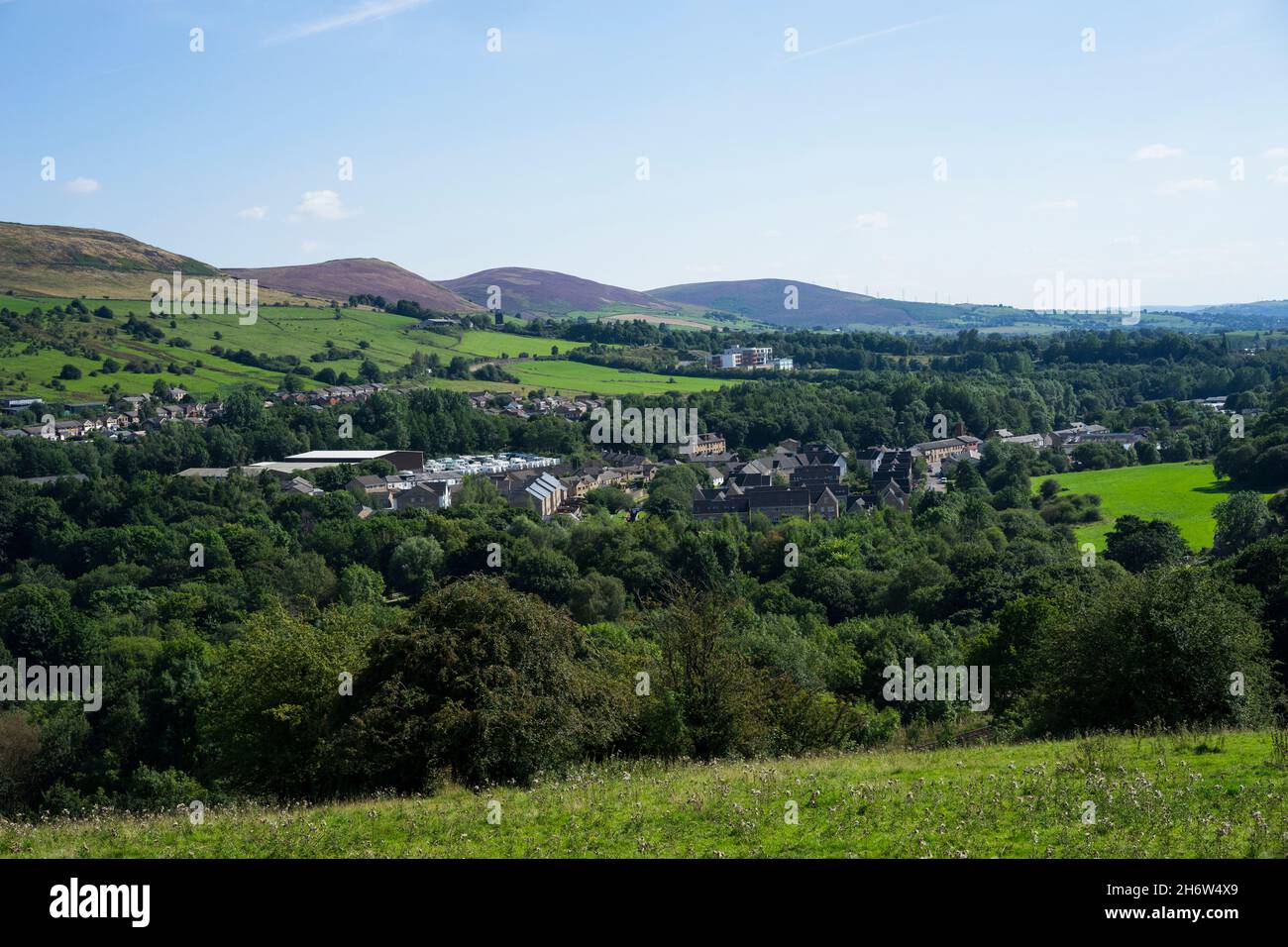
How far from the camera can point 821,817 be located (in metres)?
9.83

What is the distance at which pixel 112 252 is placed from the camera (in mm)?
150375

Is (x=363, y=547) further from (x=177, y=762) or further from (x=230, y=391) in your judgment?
(x=230, y=391)

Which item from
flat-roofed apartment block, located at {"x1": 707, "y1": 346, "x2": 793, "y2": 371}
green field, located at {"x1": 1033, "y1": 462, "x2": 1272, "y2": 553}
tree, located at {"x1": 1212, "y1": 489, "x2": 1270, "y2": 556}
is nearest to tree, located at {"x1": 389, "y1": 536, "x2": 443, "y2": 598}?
green field, located at {"x1": 1033, "y1": 462, "x2": 1272, "y2": 553}

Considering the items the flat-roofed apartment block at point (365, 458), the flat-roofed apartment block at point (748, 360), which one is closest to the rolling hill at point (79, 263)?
the flat-roofed apartment block at point (365, 458)

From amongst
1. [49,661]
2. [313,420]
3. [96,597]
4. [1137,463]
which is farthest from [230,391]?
[1137,463]

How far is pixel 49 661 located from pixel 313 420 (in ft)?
179

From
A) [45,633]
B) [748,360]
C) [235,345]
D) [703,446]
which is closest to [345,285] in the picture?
[235,345]

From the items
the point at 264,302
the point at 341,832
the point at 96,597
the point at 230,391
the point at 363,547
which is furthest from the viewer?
the point at 264,302

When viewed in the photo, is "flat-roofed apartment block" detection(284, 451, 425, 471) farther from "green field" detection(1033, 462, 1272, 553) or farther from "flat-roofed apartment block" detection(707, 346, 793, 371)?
"flat-roofed apartment block" detection(707, 346, 793, 371)

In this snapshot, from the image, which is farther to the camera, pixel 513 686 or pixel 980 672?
pixel 980 672

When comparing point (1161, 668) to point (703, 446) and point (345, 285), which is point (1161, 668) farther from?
point (345, 285)

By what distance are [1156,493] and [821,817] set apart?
2333 inches

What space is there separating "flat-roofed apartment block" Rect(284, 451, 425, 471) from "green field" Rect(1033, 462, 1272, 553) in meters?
46.9

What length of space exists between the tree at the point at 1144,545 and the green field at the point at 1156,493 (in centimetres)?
174
